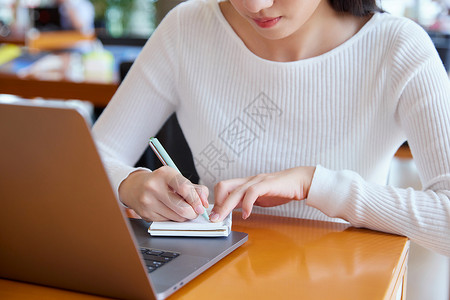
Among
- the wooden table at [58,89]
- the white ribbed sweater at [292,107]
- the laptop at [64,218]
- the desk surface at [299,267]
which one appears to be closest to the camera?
the laptop at [64,218]

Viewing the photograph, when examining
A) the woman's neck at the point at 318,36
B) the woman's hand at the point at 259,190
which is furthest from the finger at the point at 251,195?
the woman's neck at the point at 318,36

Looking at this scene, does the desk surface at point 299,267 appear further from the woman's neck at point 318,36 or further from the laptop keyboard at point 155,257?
the woman's neck at point 318,36

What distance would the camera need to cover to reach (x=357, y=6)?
1.19 m

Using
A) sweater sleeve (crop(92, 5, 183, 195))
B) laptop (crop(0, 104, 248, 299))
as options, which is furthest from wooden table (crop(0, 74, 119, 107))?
laptop (crop(0, 104, 248, 299))

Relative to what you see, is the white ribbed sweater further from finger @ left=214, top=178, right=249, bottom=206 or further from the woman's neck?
finger @ left=214, top=178, right=249, bottom=206

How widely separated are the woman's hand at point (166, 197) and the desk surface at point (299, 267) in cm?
9

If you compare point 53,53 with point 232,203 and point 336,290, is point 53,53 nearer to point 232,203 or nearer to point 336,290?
point 232,203

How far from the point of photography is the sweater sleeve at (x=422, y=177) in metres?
0.94

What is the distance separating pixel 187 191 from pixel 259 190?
0.40 feet

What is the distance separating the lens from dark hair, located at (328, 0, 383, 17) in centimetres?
119

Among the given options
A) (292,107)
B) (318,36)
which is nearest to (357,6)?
(318,36)

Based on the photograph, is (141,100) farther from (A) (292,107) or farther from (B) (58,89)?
(B) (58,89)

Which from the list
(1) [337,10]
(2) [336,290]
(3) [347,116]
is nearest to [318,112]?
(3) [347,116]

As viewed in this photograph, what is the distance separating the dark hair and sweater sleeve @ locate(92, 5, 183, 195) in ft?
1.15
